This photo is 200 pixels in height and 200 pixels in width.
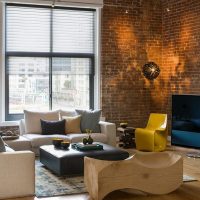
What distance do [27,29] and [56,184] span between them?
4.15 metres

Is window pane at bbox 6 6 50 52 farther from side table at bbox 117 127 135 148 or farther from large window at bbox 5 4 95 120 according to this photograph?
side table at bbox 117 127 135 148

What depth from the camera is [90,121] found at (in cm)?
845

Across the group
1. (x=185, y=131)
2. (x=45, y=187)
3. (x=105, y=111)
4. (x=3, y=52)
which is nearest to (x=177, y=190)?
(x=45, y=187)

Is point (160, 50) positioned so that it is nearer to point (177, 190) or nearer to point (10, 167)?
point (177, 190)

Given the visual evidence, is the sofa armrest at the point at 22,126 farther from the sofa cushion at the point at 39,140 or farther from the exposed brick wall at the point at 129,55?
the exposed brick wall at the point at 129,55

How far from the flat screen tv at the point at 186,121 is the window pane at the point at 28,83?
2.80 meters

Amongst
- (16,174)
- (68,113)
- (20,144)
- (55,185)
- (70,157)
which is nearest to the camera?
(16,174)

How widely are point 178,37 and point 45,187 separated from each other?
5.08 metres

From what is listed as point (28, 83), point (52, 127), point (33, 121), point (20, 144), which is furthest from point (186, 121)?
point (28, 83)

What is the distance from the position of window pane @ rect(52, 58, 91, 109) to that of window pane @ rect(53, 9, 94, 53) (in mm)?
263

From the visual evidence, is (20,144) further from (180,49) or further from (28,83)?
(180,49)

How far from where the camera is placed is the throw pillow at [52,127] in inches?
317

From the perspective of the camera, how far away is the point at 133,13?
9688 mm

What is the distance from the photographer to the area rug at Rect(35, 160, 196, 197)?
5377 mm
